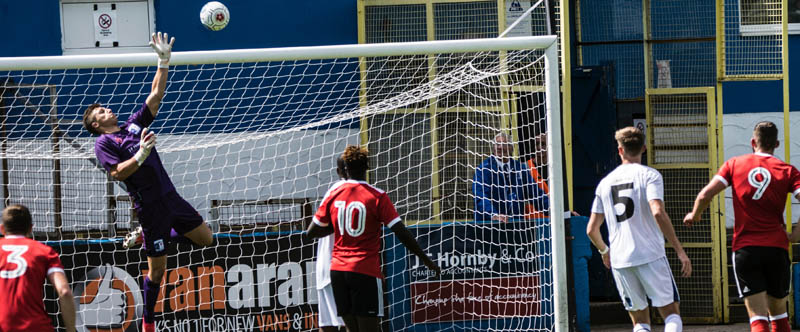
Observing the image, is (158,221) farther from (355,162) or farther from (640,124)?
(640,124)

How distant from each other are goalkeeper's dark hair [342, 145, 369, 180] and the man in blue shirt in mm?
2175

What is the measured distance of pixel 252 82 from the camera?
10.8m

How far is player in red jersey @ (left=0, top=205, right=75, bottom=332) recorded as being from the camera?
214 inches

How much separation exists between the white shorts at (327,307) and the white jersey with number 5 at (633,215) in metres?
2.12

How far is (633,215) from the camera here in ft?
20.8

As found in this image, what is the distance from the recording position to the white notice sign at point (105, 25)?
446 inches

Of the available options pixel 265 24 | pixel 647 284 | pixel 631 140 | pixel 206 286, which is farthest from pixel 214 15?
pixel 647 284

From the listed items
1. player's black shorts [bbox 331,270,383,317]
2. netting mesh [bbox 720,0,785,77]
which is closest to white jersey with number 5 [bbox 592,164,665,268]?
player's black shorts [bbox 331,270,383,317]

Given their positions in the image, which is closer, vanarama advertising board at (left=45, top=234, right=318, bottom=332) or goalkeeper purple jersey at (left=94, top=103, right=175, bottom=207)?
goalkeeper purple jersey at (left=94, top=103, right=175, bottom=207)

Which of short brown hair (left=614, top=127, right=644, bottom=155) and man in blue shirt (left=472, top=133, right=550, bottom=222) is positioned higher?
short brown hair (left=614, top=127, right=644, bottom=155)

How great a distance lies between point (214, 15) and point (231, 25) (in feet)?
2.98

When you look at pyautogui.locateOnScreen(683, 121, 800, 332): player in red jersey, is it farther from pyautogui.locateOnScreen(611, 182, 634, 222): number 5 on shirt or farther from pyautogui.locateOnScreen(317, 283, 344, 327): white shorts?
pyautogui.locateOnScreen(317, 283, 344, 327): white shorts


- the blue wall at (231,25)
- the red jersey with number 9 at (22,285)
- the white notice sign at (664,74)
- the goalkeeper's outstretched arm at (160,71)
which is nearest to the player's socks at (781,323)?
the goalkeeper's outstretched arm at (160,71)

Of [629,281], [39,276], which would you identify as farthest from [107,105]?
[629,281]
